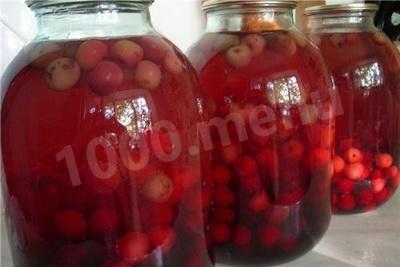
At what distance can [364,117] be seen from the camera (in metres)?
0.65

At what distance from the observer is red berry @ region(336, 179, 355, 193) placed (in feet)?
2.17

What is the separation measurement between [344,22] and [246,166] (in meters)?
0.27

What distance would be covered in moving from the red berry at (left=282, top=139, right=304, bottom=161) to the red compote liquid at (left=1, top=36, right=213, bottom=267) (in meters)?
0.12

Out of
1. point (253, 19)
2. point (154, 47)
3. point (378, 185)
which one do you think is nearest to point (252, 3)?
point (253, 19)

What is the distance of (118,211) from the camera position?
394 millimetres

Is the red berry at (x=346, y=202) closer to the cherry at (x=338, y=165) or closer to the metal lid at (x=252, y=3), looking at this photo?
the cherry at (x=338, y=165)

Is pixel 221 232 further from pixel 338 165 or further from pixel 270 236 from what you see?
pixel 338 165

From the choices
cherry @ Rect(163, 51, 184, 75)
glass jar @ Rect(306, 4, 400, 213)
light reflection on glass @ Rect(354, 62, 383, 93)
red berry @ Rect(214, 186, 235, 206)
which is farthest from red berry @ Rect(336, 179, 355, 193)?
cherry @ Rect(163, 51, 184, 75)

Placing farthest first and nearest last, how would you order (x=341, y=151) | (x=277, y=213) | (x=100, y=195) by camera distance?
(x=341, y=151) → (x=277, y=213) → (x=100, y=195)

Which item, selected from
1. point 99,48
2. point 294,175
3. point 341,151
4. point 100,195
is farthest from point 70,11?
point 341,151

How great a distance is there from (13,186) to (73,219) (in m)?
0.07

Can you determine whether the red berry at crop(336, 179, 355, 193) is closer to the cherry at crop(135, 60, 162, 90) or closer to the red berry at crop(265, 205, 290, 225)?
the red berry at crop(265, 205, 290, 225)

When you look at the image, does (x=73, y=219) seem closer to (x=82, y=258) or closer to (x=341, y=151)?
(x=82, y=258)

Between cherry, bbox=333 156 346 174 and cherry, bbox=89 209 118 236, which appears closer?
cherry, bbox=89 209 118 236
